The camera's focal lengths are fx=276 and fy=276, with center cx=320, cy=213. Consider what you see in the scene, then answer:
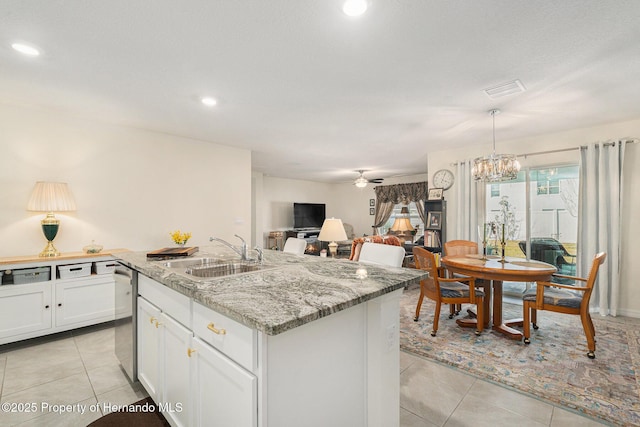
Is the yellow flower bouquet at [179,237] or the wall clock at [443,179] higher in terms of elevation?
the wall clock at [443,179]

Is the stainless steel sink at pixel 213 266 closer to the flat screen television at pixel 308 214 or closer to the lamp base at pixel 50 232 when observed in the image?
the lamp base at pixel 50 232

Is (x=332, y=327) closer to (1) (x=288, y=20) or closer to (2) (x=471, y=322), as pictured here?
(1) (x=288, y=20)

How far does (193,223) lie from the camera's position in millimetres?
4211

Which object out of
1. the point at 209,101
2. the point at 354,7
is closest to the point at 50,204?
the point at 209,101

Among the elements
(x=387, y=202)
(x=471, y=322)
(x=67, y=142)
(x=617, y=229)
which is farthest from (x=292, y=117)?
(x=387, y=202)

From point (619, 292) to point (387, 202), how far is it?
17.1 ft

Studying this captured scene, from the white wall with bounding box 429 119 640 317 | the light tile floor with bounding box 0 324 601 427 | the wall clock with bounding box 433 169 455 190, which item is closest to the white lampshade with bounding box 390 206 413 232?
the wall clock with bounding box 433 169 455 190

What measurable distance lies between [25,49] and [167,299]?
2.11 metres

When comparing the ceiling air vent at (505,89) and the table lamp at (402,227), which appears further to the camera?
the table lamp at (402,227)

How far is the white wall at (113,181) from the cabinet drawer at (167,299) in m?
2.11

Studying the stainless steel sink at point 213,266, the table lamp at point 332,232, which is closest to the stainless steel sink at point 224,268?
the stainless steel sink at point 213,266

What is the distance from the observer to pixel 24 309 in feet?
8.82

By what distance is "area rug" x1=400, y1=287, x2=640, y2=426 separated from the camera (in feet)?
6.23

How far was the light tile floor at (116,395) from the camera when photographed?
1748mm
